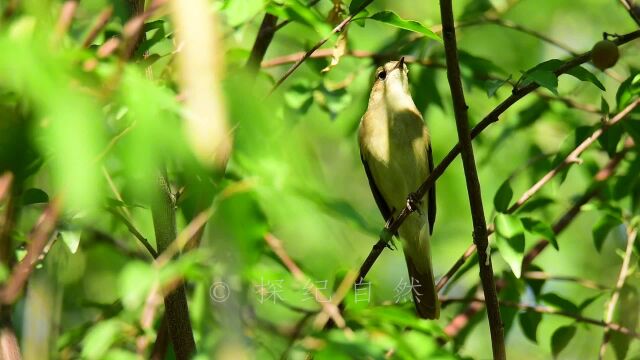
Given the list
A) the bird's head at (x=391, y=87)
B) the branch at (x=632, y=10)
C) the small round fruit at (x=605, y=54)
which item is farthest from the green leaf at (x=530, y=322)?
the bird's head at (x=391, y=87)

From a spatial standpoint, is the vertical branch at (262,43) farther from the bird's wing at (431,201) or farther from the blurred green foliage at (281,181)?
the bird's wing at (431,201)

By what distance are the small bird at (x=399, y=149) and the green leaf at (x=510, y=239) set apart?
1.63m

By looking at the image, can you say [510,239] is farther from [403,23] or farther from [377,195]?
[377,195]

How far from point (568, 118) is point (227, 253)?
2933 millimetres

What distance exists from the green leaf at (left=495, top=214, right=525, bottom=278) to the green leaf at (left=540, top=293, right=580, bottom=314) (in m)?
0.56

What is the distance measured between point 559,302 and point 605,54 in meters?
1.05

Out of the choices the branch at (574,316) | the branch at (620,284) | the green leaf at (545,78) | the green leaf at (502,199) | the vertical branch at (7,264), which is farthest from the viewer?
the branch at (620,284)

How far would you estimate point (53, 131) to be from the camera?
1.37 m

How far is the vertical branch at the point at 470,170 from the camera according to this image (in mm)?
2656

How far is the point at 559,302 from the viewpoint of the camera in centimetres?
367

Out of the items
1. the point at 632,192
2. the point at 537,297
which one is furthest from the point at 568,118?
the point at 537,297

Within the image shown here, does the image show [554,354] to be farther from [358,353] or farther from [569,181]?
[569,181]

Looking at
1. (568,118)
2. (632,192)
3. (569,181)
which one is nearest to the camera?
(632,192)

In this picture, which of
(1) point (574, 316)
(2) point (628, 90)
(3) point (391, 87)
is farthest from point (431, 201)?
(2) point (628, 90)
